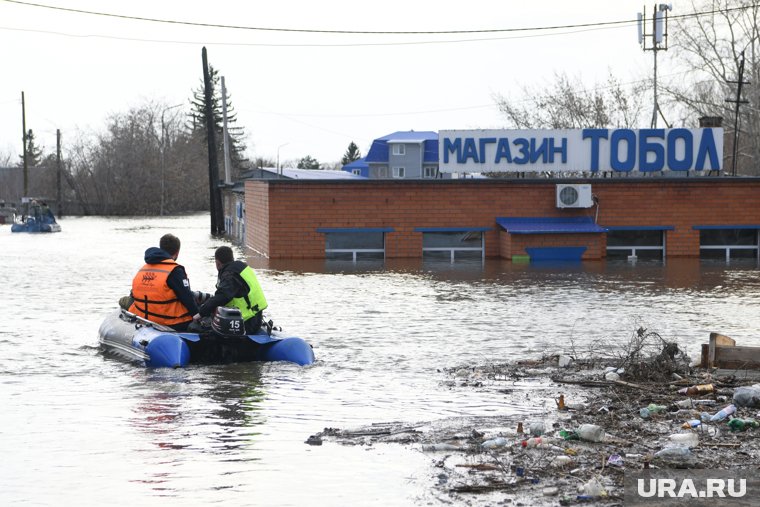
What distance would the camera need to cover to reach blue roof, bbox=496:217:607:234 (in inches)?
1422

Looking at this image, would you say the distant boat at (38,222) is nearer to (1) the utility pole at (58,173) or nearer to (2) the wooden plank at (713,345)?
(1) the utility pole at (58,173)

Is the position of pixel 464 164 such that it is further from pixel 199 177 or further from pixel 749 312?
pixel 199 177

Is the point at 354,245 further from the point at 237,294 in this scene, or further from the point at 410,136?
the point at 410,136

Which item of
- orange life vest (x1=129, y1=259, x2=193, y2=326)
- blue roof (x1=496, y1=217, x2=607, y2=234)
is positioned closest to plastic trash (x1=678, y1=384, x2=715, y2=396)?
orange life vest (x1=129, y1=259, x2=193, y2=326)

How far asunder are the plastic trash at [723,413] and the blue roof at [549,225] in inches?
1013

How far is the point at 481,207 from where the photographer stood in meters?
37.4

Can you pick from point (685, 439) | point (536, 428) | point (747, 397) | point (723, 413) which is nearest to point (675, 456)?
point (685, 439)

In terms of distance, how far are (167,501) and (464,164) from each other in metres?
30.6

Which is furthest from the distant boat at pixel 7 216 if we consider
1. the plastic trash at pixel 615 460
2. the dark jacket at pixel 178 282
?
the plastic trash at pixel 615 460

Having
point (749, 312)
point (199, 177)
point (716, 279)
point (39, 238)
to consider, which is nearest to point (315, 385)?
point (749, 312)

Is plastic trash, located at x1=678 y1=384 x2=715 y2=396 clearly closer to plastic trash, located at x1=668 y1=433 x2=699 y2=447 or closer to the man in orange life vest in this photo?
plastic trash, located at x1=668 y1=433 x2=699 y2=447

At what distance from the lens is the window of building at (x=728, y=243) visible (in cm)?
3834

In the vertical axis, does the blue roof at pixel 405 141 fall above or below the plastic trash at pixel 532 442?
above

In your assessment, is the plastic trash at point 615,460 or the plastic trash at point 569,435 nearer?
the plastic trash at point 615,460
